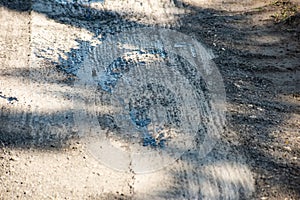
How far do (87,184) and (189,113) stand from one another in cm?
126

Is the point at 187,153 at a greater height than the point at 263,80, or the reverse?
the point at 263,80

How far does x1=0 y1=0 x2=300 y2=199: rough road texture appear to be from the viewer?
11.3 feet

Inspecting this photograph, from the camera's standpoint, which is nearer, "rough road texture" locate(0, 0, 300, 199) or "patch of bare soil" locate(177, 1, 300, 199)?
"rough road texture" locate(0, 0, 300, 199)

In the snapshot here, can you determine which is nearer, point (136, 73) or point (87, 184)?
point (87, 184)

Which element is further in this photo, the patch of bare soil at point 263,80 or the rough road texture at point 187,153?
the patch of bare soil at point 263,80

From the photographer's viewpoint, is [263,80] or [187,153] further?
[263,80]

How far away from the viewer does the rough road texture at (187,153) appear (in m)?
3.44

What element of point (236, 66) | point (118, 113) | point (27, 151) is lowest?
point (27, 151)

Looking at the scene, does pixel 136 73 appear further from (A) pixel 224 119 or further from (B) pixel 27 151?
(B) pixel 27 151

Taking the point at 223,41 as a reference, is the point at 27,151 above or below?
below

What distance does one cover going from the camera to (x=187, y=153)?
367 cm

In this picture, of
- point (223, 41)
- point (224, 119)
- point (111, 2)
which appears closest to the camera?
point (224, 119)

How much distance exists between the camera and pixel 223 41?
493 centimetres

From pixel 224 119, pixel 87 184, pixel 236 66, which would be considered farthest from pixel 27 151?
pixel 236 66
